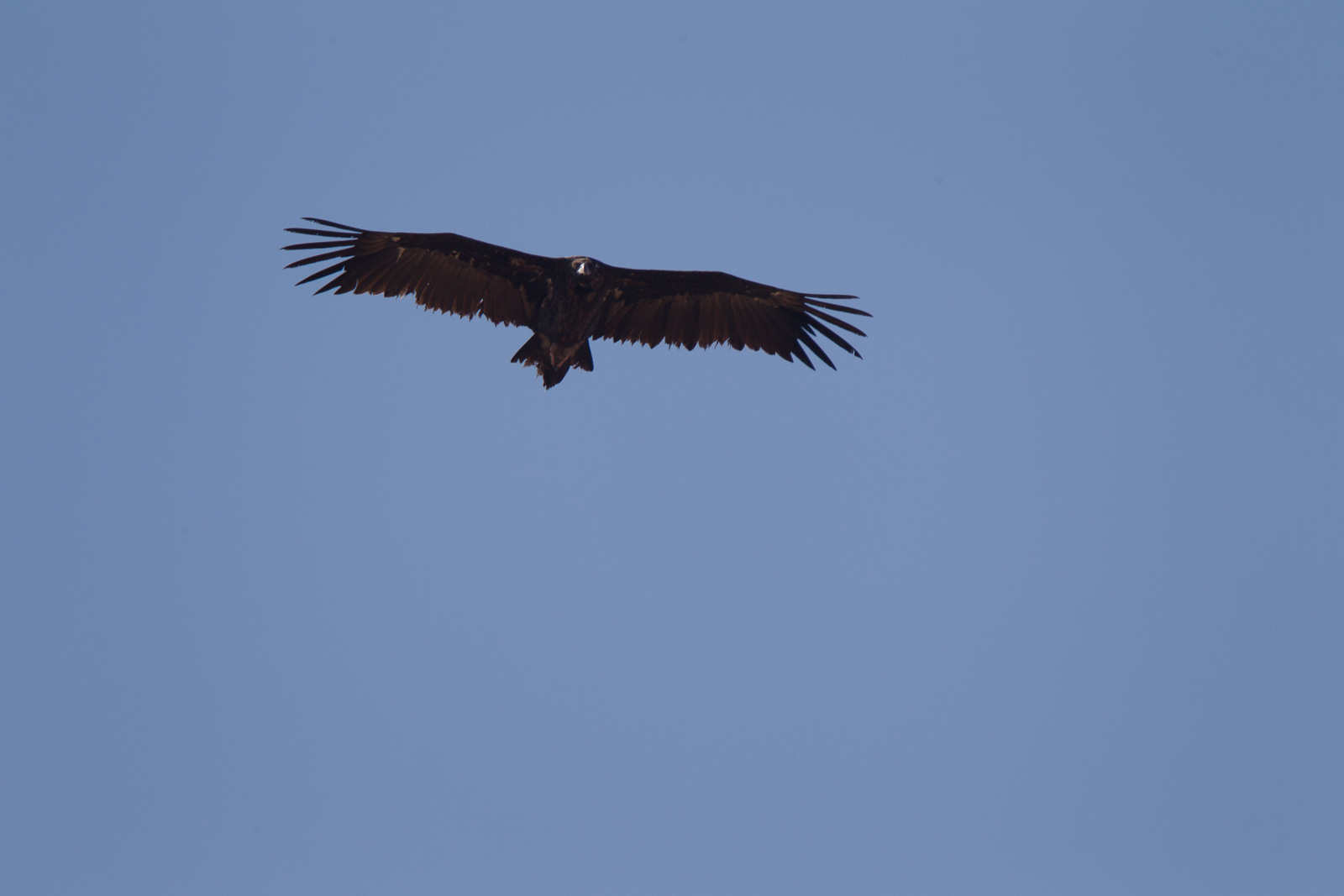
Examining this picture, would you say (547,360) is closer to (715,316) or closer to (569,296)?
(569,296)

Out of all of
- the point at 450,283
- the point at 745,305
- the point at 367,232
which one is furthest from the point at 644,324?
the point at 367,232

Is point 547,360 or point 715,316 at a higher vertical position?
point 715,316

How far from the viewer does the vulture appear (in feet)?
53.4

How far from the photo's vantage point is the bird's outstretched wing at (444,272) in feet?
52.7

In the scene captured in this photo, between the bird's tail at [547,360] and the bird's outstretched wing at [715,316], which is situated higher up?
the bird's outstretched wing at [715,316]

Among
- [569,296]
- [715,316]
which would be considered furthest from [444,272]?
[715,316]

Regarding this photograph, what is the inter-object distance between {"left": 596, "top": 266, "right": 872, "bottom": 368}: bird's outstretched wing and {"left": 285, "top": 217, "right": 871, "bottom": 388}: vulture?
1cm

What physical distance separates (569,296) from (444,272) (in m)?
1.98

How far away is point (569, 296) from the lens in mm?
16766

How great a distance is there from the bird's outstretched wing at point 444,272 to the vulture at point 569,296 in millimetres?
13

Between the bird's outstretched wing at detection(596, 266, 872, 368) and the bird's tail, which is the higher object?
the bird's outstretched wing at detection(596, 266, 872, 368)

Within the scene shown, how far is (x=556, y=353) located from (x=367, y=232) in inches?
131

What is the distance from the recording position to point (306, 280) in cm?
1573

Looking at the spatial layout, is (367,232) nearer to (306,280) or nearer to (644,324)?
(306,280)
